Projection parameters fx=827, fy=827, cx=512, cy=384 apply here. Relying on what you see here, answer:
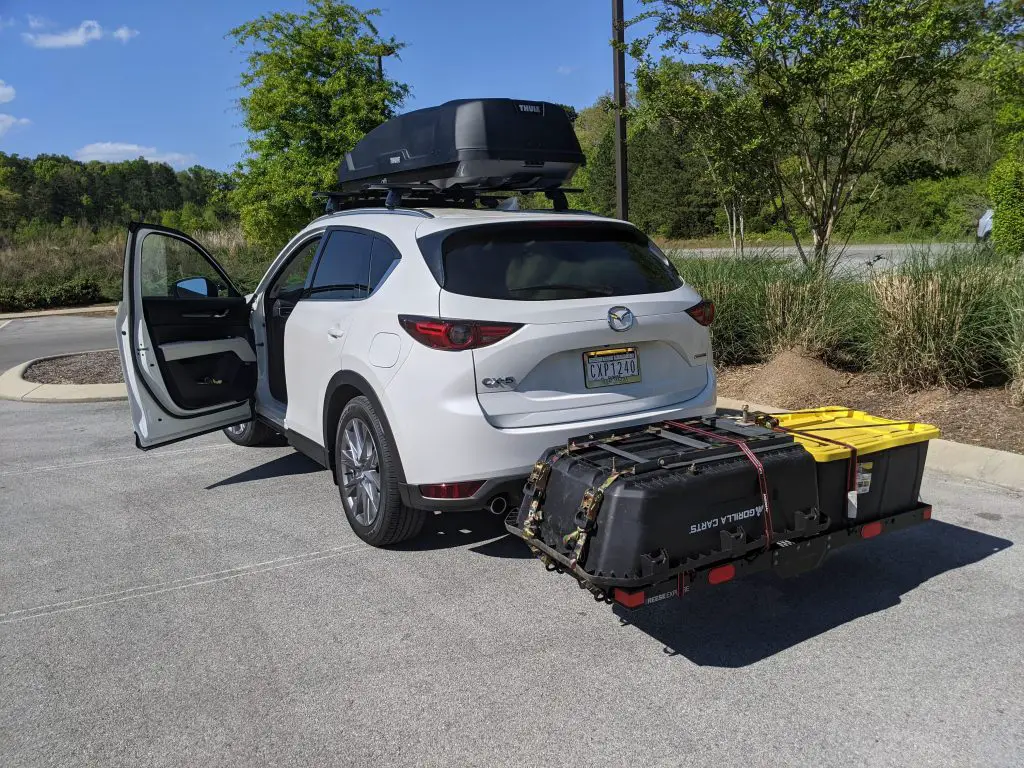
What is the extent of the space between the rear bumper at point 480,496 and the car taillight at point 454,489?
A: 2 cm

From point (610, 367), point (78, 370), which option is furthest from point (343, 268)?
point (78, 370)

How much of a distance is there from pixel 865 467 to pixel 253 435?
4.78m

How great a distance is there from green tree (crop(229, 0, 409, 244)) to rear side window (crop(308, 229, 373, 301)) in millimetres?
13630

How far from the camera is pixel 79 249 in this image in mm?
25984

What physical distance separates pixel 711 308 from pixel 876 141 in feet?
22.1

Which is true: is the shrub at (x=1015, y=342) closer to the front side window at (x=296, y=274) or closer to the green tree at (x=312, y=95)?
the front side window at (x=296, y=274)

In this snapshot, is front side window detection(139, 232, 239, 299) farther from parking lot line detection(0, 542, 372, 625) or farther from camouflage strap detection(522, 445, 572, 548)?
camouflage strap detection(522, 445, 572, 548)

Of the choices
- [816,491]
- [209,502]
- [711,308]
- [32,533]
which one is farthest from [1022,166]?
[32,533]

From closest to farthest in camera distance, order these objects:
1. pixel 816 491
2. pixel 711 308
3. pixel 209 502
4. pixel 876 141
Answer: pixel 816 491 < pixel 711 308 < pixel 209 502 < pixel 876 141

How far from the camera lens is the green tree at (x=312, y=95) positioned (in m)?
18.2

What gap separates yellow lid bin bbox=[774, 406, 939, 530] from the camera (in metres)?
3.55

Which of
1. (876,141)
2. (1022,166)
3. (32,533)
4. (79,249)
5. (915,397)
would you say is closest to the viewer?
(32,533)

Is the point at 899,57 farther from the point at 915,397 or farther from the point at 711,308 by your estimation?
the point at 711,308

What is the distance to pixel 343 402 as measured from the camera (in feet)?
15.1
